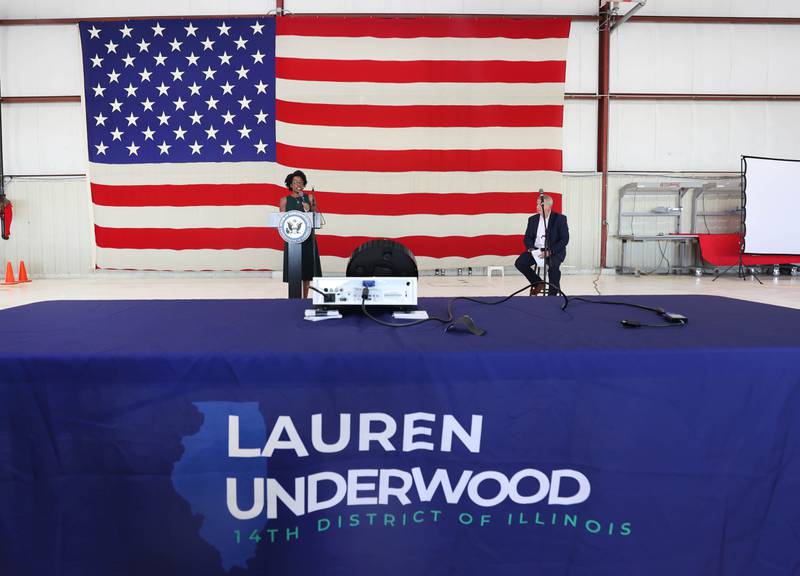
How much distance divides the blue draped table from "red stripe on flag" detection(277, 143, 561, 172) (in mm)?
6220

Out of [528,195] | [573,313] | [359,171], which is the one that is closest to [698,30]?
[528,195]

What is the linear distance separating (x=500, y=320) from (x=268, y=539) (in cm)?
62

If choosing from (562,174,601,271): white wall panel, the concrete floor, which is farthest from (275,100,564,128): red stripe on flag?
the concrete floor

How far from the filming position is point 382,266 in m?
1.26

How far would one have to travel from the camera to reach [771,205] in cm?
694

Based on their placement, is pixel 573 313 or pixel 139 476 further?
pixel 573 313

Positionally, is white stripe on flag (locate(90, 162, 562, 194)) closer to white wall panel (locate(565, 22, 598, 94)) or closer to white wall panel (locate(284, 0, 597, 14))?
white wall panel (locate(565, 22, 598, 94))

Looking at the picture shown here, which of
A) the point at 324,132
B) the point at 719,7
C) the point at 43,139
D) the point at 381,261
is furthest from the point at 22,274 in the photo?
the point at 719,7

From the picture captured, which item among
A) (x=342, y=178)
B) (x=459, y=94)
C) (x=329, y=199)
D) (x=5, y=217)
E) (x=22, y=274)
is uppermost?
(x=459, y=94)

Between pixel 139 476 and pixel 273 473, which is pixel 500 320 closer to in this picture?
pixel 273 473

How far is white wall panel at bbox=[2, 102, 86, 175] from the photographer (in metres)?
7.34

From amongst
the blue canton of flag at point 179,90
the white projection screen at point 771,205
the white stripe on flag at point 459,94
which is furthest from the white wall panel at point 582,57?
the blue canton of flag at point 179,90

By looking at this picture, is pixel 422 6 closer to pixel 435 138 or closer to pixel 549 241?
pixel 435 138

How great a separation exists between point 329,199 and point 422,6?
304cm
